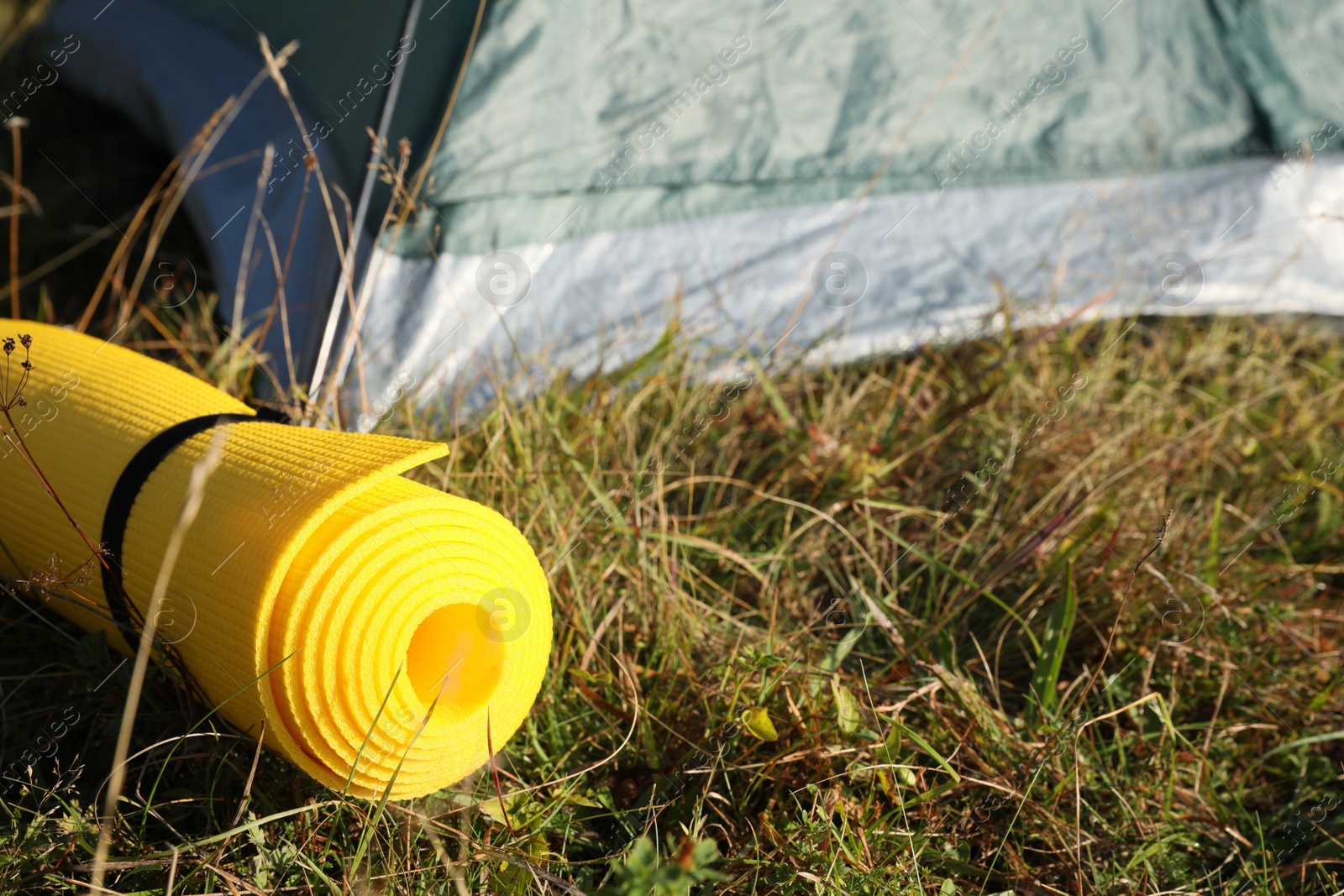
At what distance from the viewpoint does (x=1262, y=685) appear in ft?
5.21

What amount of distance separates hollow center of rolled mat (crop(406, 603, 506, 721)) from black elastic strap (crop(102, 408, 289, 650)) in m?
0.36

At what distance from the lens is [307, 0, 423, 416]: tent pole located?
1.78 meters

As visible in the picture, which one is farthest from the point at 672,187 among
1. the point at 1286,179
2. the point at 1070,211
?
the point at 1286,179

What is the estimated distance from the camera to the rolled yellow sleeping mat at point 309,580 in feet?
3.42

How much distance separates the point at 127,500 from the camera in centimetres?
119

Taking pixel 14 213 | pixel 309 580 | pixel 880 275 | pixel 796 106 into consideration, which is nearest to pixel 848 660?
pixel 309 580

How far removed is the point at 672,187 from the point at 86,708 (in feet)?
4.84

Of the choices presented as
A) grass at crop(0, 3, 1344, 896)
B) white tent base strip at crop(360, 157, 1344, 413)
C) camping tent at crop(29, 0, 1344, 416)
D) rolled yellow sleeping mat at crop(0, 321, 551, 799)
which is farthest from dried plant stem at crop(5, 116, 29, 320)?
rolled yellow sleeping mat at crop(0, 321, 551, 799)

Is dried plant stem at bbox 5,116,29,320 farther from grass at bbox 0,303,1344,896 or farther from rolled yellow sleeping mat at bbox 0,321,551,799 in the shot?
rolled yellow sleeping mat at bbox 0,321,551,799

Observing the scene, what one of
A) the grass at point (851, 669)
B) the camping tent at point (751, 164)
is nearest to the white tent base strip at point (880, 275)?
the camping tent at point (751, 164)

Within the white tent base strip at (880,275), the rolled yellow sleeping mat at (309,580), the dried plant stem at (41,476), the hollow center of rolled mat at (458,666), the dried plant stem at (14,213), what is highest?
the dried plant stem at (14,213)

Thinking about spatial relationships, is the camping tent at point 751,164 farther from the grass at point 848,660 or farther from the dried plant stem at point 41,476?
the dried plant stem at point 41,476

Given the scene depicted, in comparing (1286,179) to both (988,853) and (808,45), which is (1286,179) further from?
(988,853)

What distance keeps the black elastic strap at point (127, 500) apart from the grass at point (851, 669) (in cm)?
7
